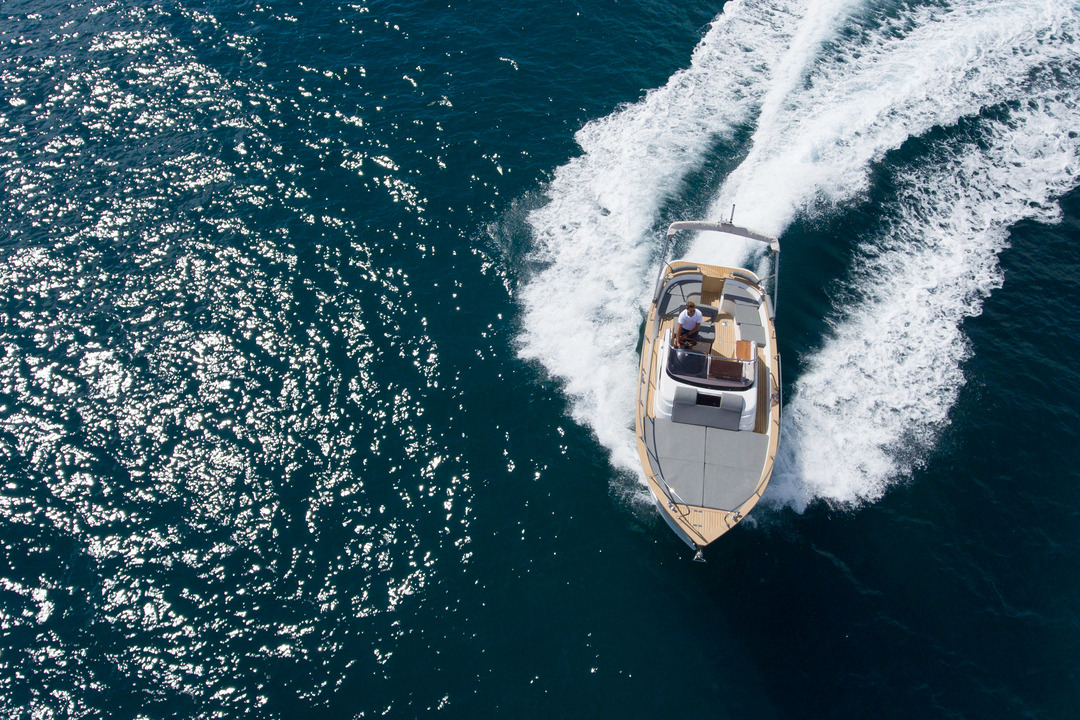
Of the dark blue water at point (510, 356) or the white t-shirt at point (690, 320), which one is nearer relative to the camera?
the dark blue water at point (510, 356)

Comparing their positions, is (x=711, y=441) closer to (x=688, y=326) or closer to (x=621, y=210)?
(x=688, y=326)

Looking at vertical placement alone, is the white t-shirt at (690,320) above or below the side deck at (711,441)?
above

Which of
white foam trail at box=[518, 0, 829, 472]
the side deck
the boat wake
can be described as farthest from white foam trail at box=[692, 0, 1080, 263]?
the side deck

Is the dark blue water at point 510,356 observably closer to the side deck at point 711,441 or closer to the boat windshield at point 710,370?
the side deck at point 711,441

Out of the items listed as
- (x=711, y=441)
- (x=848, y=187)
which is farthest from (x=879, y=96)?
(x=711, y=441)

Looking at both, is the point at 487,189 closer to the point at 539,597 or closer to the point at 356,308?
the point at 356,308

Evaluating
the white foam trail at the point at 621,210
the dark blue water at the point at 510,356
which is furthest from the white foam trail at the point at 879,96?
the white foam trail at the point at 621,210

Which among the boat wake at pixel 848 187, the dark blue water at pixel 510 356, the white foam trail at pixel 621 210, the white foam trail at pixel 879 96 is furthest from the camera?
the white foam trail at pixel 879 96

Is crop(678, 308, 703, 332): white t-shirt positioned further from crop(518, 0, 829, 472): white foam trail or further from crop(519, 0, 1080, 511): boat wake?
crop(519, 0, 1080, 511): boat wake
